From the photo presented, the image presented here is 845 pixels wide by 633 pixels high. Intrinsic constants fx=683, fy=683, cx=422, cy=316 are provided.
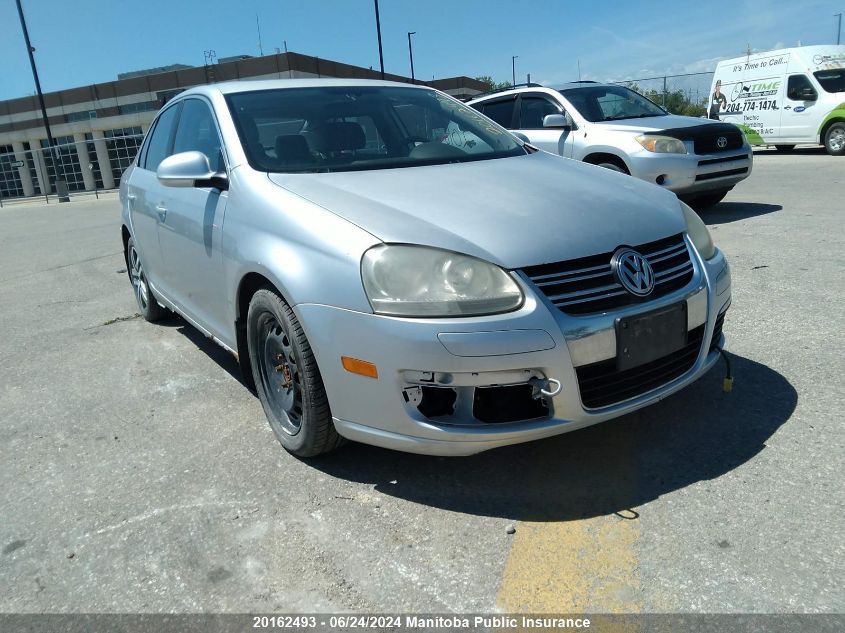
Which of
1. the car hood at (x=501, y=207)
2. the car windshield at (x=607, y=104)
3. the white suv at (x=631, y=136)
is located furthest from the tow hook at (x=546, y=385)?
the car windshield at (x=607, y=104)

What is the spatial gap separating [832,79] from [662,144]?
10238 mm

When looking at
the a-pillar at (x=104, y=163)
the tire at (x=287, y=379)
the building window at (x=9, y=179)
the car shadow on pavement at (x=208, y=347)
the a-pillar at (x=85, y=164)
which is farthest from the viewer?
the a-pillar at (x=85, y=164)

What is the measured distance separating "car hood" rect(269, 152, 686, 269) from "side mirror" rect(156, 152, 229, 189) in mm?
376

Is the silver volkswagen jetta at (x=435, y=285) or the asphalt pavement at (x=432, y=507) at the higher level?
the silver volkswagen jetta at (x=435, y=285)

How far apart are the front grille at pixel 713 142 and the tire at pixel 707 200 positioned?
25.9 inches

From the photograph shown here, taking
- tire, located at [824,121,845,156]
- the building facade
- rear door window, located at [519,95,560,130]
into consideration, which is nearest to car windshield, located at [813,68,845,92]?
tire, located at [824,121,845,156]

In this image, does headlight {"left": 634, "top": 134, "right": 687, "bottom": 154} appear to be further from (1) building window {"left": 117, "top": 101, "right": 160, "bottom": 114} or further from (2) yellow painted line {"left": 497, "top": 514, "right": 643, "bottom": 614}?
(1) building window {"left": 117, "top": 101, "right": 160, "bottom": 114}

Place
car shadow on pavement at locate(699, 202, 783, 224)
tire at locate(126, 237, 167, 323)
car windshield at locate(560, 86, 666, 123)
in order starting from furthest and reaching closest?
car windshield at locate(560, 86, 666, 123) < car shadow on pavement at locate(699, 202, 783, 224) < tire at locate(126, 237, 167, 323)

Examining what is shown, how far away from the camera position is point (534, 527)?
235 centimetres

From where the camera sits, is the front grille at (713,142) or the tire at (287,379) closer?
the tire at (287,379)

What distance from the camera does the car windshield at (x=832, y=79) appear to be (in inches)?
587

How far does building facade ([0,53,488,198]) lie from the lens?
36.6 metres

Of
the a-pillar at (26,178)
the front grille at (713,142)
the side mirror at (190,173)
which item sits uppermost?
the side mirror at (190,173)

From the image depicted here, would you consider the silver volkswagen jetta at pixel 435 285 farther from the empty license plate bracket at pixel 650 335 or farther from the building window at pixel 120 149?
the building window at pixel 120 149
